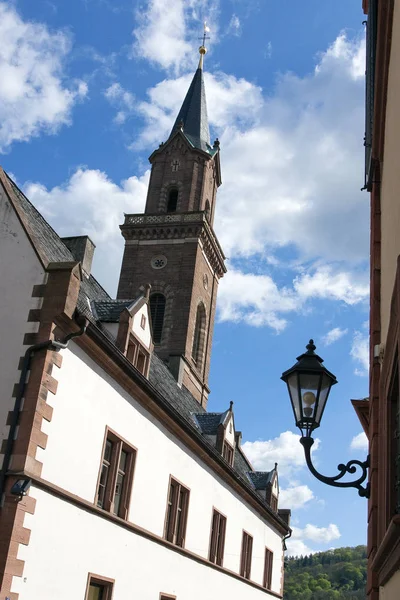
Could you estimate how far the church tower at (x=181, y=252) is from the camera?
46.0m

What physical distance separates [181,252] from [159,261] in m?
1.72

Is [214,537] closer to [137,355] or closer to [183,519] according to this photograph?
[183,519]

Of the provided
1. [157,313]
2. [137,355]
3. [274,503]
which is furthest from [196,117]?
[137,355]

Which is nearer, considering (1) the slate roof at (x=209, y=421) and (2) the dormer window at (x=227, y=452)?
(1) the slate roof at (x=209, y=421)

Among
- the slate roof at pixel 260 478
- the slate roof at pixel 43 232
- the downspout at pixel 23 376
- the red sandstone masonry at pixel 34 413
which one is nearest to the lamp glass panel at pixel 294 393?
the red sandstone masonry at pixel 34 413

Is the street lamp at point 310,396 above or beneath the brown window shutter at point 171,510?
beneath

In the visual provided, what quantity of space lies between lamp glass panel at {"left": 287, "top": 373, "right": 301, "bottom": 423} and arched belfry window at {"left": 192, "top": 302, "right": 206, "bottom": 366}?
39.1 m

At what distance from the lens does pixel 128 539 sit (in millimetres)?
17922

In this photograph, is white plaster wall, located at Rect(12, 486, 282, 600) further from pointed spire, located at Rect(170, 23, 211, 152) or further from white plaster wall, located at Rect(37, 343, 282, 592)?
pointed spire, located at Rect(170, 23, 211, 152)

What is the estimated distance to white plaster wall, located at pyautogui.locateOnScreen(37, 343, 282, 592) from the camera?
14.9 metres

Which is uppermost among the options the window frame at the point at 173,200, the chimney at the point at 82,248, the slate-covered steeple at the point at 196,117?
the slate-covered steeple at the point at 196,117

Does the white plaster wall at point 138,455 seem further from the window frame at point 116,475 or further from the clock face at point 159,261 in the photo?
the clock face at point 159,261

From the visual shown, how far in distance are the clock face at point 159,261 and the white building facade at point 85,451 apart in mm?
23515

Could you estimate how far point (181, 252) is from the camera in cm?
4822
